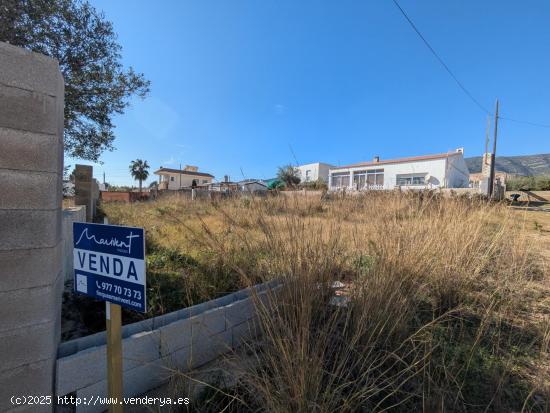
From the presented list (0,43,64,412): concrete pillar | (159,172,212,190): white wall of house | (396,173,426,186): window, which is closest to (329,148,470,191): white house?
(396,173,426,186): window

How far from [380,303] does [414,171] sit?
902 inches

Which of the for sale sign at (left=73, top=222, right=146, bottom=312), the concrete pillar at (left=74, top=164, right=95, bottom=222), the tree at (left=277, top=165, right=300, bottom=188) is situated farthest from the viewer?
the concrete pillar at (left=74, top=164, right=95, bottom=222)

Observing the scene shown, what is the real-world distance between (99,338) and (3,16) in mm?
5483

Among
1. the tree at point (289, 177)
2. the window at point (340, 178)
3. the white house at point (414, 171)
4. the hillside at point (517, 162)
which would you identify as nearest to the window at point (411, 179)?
the white house at point (414, 171)

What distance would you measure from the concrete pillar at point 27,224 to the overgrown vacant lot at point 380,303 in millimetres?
842

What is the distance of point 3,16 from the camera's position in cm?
416

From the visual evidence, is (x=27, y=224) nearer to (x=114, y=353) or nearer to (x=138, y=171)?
(x=114, y=353)

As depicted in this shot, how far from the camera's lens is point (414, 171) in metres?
21.8

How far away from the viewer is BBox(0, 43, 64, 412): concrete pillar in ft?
4.01

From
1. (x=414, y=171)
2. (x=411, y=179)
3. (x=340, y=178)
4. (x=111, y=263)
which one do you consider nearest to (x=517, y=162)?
(x=340, y=178)

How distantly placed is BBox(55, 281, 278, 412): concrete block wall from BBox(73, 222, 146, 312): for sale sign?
17.8 inches

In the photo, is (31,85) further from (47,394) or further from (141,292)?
(47,394)

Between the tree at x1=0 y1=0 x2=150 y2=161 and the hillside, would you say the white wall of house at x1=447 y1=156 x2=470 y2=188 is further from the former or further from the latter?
the hillside

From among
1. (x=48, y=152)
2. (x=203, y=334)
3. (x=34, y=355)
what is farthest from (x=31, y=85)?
(x=203, y=334)
